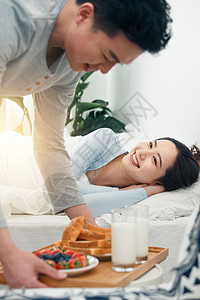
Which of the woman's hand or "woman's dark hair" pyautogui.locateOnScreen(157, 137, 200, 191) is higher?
"woman's dark hair" pyautogui.locateOnScreen(157, 137, 200, 191)

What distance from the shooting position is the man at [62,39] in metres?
0.91

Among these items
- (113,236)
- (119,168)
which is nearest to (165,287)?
(113,236)

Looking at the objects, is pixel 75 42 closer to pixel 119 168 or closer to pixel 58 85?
pixel 58 85

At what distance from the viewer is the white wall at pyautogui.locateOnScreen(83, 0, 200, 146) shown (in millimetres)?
2764

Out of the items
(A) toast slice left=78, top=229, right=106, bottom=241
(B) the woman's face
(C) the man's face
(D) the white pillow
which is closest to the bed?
(D) the white pillow

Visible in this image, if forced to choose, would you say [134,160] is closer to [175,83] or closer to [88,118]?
[175,83]

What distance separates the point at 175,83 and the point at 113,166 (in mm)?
844

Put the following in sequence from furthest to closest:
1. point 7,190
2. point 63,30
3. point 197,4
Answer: point 197,4 → point 7,190 → point 63,30

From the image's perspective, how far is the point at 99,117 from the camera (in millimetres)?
3389

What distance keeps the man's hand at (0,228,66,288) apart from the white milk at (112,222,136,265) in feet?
0.55

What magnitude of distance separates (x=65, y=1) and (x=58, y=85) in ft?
1.13

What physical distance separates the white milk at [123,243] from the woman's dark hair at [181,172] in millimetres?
1322

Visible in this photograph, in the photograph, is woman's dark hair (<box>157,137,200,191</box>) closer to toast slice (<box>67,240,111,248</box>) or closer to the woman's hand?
the woman's hand

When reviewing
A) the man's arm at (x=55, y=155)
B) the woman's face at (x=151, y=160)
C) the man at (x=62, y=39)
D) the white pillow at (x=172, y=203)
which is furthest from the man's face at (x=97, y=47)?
the woman's face at (x=151, y=160)
